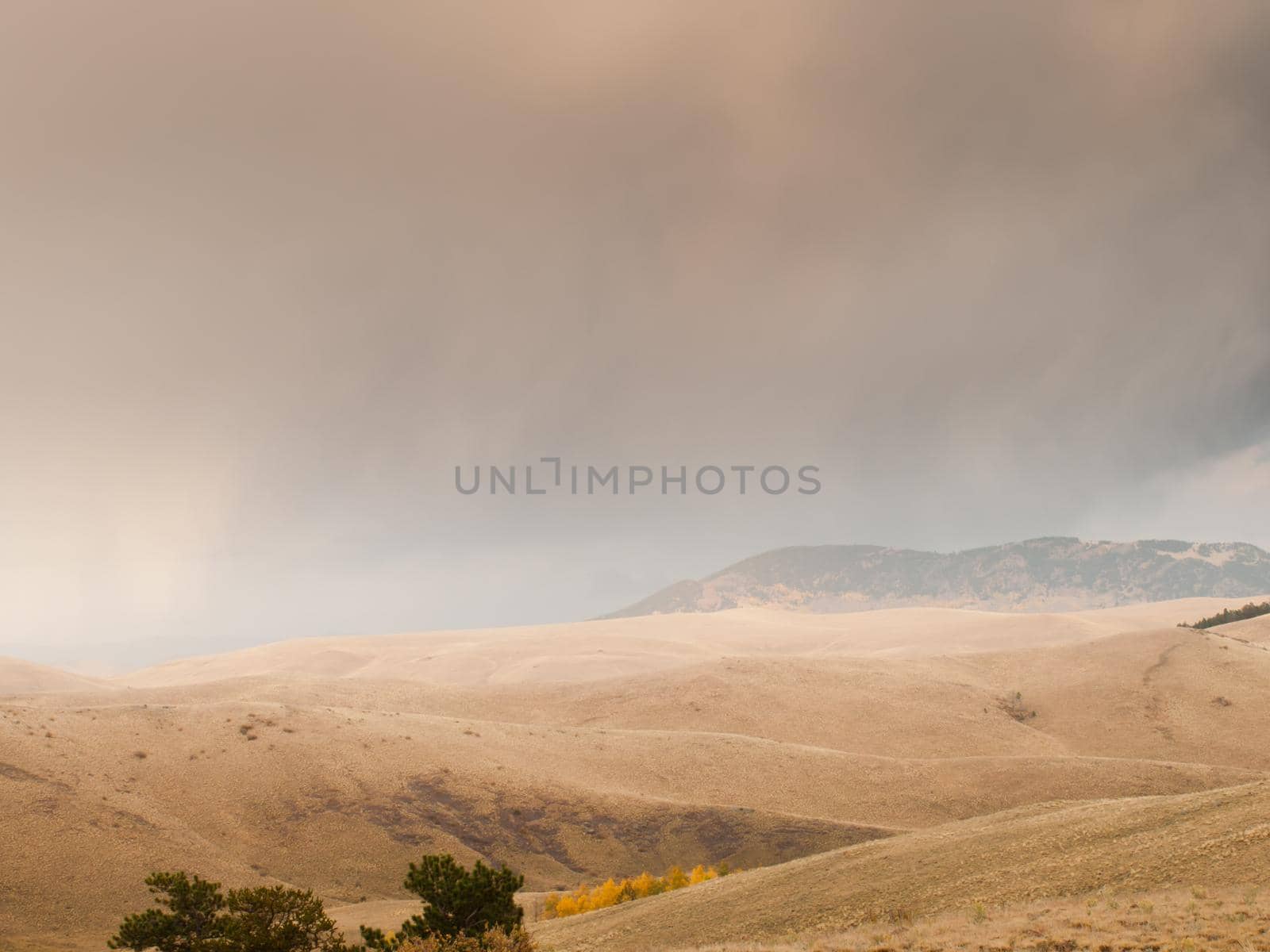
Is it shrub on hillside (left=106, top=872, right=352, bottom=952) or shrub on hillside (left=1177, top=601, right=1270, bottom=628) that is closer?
shrub on hillside (left=106, top=872, right=352, bottom=952)

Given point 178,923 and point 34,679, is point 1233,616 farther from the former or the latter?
point 34,679

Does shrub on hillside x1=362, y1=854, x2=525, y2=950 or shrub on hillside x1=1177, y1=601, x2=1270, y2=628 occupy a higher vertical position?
shrub on hillside x1=1177, y1=601, x2=1270, y2=628

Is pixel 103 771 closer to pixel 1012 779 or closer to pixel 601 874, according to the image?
pixel 601 874

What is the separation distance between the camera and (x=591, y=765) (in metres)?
65.7

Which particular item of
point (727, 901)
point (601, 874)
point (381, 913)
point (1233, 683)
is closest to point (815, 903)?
point (727, 901)

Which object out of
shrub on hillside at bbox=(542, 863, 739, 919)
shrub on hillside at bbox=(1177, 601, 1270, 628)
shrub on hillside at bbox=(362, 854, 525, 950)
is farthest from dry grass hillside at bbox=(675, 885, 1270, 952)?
shrub on hillside at bbox=(1177, 601, 1270, 628)

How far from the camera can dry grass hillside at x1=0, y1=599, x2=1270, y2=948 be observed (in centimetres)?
4609

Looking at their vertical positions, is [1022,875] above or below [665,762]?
above

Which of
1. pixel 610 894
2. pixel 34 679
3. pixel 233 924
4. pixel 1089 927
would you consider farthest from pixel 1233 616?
pixel 34 679

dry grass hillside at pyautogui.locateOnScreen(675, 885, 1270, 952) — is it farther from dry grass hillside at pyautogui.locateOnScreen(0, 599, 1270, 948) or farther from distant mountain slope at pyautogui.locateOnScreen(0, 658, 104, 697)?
distant mountain slope at pyautogui.locateOnScreen(0, 658, 104, 697)

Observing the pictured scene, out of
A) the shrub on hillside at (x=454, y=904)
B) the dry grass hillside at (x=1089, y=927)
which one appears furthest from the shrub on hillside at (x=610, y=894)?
the dry grass hillside at (x=1089, y=927)

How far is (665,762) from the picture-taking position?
2633 inches

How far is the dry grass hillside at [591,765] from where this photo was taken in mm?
46094

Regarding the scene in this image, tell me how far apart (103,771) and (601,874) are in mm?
29846
